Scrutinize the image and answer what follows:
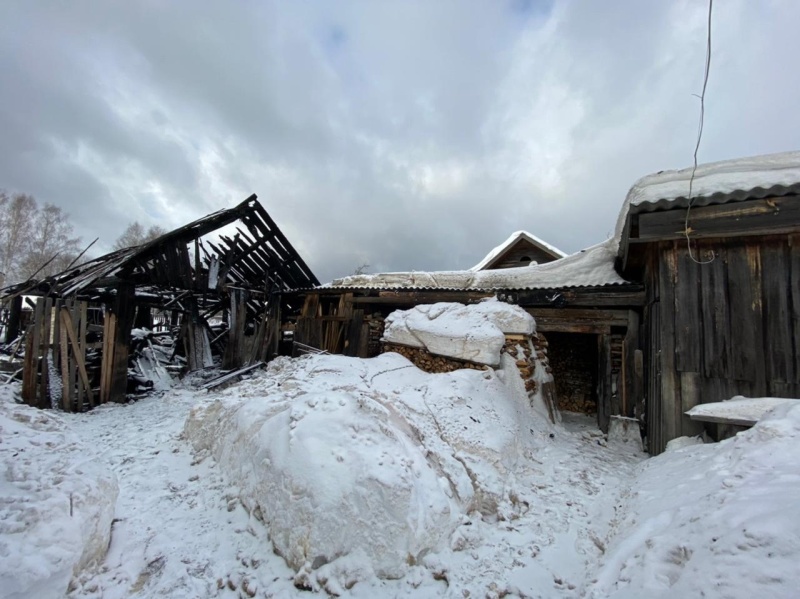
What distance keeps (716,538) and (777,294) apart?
4.84m

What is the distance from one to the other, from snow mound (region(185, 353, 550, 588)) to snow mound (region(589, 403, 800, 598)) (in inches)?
56.3

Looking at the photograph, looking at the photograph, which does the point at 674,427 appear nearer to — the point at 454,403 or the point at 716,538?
the point at 454,403

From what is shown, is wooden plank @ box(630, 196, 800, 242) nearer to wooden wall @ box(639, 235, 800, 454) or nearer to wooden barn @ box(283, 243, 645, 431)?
wooden wall @ box(639, 235, 800, 454)

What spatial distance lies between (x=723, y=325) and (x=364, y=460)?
18.9 ft

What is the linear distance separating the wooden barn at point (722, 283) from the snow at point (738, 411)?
868mm

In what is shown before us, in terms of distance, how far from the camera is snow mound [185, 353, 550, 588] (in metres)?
2.87

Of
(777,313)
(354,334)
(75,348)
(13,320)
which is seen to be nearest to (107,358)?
(75,348)

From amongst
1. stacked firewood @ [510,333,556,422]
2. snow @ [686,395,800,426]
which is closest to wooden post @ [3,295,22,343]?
stacked firewood @ [510,333,556,422]

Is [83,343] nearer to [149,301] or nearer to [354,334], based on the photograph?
[149,301]

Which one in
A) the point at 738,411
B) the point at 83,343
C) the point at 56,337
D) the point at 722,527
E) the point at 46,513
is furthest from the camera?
the point at 83,343

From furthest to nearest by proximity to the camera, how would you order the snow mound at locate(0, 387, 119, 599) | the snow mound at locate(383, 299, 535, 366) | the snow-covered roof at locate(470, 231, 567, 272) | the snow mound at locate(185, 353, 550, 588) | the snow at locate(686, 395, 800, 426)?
1. the snow-covered roof at locate(470, 231, 567, 272)
2. the snow mound at locate(383, 299, 535, 366)
3. the snow at locate(686, 395, 800, 426)
4. the snow mound at locate(185, 353, 550, 588)
5. the snow mound at locate(0, 387, 119, 599)

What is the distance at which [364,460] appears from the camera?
3.24m

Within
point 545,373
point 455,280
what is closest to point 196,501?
point 545,373

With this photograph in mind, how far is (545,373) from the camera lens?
720 centimetres
